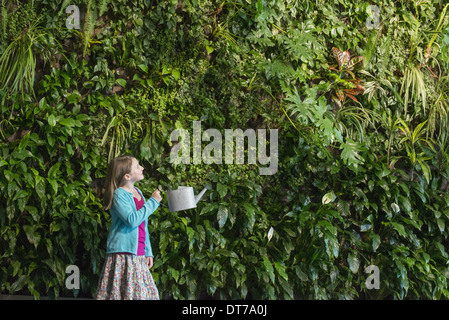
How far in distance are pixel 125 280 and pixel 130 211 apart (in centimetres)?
37

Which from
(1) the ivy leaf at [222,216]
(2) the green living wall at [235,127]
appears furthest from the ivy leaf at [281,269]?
(1) the ivy leaf at [222,216]

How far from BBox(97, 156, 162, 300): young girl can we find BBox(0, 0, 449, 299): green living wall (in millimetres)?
919

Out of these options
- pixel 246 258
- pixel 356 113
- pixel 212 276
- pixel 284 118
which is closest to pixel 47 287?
pixel 212 276

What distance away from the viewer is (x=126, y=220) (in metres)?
2.74

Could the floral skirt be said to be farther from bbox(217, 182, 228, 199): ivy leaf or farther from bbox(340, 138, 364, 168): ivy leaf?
bbox(340, 138, 364, 168): ivy leaf

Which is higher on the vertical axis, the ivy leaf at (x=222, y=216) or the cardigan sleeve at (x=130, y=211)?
the cardigan sleeve at (x=130, y=211)

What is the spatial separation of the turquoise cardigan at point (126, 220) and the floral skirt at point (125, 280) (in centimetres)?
5

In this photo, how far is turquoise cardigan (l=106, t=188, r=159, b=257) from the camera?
274cm

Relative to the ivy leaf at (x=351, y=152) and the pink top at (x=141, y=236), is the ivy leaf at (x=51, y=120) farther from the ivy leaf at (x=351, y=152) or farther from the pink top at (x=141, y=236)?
the ivy leaf at (x=351, y=152)

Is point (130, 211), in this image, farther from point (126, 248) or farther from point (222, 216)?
point (222, 216)

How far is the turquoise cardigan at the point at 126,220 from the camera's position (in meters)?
2.74

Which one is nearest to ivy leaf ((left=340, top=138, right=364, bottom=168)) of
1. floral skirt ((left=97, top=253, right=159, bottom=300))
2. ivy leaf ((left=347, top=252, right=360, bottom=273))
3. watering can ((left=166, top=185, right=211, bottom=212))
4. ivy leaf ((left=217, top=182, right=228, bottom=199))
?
ivy leaf ((left=347, top=252, right=360, bottom=273))

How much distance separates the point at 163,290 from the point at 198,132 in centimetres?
122

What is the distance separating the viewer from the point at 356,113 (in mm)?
4438
